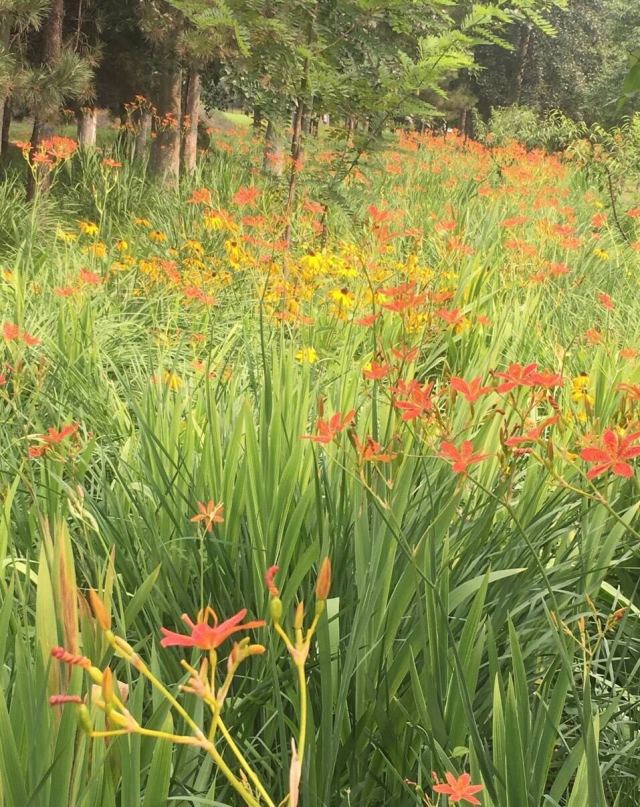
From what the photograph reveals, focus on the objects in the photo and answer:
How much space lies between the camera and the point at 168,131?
7105 mm

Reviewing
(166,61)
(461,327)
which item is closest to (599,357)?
(461,327)

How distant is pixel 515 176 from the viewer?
288 inches

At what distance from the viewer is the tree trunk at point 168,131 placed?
6.82m

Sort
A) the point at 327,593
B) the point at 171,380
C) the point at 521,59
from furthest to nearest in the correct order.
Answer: the point at 521,59
the point at 171,380
the point at 327,593

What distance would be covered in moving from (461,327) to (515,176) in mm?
5428

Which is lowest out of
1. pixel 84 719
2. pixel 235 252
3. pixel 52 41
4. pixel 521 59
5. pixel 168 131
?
pixel 235 252

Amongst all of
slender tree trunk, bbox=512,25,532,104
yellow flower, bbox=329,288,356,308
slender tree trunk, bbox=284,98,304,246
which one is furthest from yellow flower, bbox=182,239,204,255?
slender tree trunk, bbox=512,25,532,104

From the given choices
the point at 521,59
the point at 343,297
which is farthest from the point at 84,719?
the point at 521,59

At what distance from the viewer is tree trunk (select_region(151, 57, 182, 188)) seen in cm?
682

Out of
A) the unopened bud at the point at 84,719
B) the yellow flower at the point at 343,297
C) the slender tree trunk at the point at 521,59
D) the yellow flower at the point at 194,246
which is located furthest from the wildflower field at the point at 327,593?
the slender tree trunk at the point at 521,59

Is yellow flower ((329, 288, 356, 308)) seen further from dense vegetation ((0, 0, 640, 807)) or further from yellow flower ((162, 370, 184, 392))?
yellow flower ((162, 370, 184, 392))

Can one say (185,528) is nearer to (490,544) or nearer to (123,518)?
(123,518)

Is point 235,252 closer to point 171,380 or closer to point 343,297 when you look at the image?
point 343,297

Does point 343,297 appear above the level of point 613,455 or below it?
below
